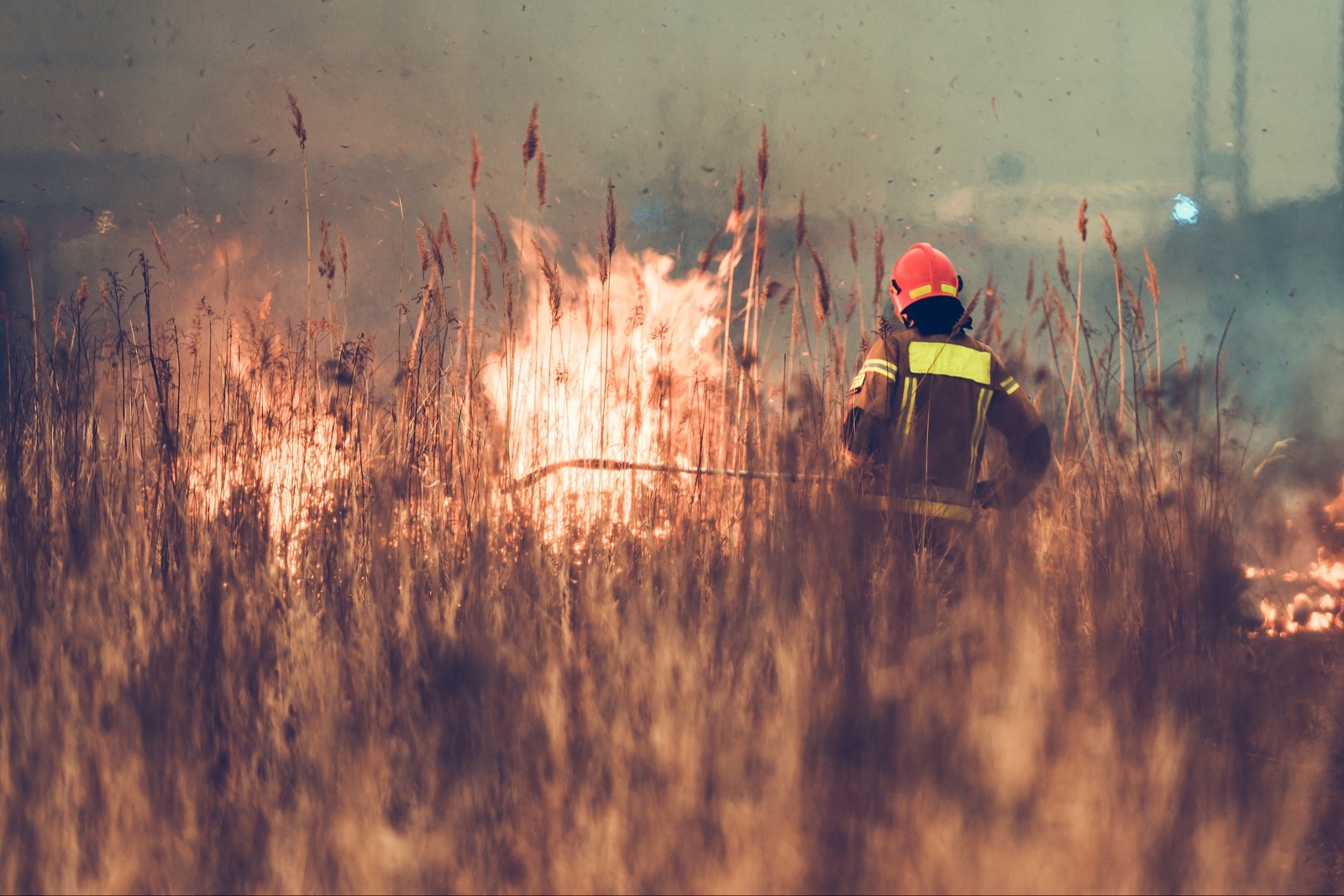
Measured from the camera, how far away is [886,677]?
1.43m

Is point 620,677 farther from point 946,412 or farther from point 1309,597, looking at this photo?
point 1309,597

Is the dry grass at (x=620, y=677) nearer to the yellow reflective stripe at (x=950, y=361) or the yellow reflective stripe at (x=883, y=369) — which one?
the yellow reflective stripe at (x=883, y=369)

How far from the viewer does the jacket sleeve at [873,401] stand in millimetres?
2314

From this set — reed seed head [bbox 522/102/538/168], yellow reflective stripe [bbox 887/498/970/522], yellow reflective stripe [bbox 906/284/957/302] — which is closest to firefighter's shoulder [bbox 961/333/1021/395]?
yellow reflective stripe [bbox 906/284/957/302]

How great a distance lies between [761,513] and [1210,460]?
3.60ft

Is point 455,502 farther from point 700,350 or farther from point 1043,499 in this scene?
point 1043,499

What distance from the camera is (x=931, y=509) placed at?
2141 mm

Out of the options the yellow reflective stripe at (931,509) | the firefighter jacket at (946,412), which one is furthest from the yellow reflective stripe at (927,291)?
the yellow reflective stripe at (931,509)

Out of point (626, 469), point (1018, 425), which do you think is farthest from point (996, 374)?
point (626, 469)

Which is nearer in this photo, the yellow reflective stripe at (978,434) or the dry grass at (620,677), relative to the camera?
the dry grass at (620,677)

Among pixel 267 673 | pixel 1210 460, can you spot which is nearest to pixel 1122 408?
pixel 1210 460

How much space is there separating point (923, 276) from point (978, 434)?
45 centimetres

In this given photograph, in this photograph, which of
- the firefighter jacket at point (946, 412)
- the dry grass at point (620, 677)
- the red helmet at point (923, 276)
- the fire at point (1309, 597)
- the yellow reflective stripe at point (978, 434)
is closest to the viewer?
the dry grass at point (620, 677)

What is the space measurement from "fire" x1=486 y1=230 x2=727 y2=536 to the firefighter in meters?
0.46
